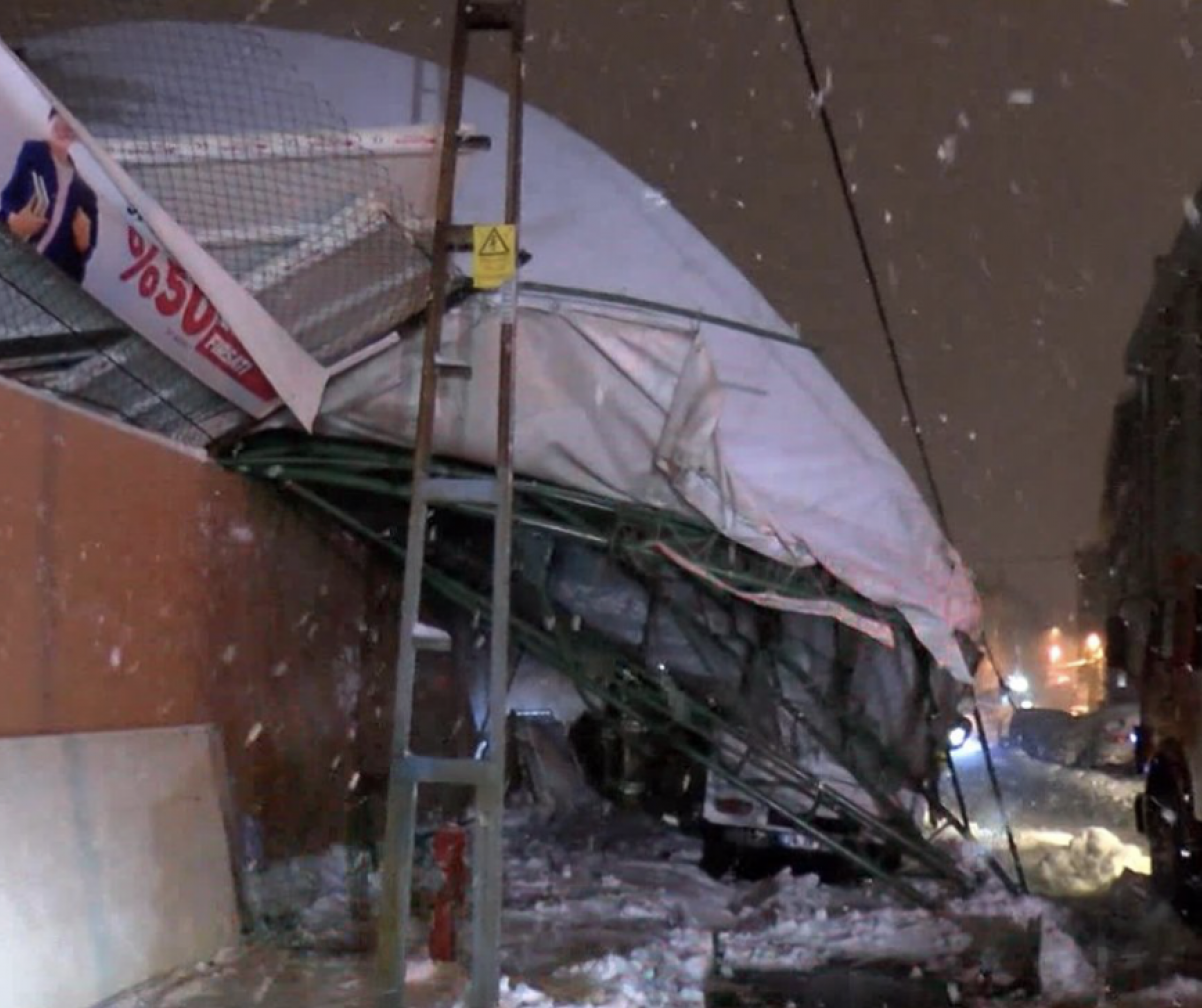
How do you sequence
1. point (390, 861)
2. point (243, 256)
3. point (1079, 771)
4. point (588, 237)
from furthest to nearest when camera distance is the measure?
point (1079, 771) < point (588, 237) < point (243, 256) < point (390, 861)

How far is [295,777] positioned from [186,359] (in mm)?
2904

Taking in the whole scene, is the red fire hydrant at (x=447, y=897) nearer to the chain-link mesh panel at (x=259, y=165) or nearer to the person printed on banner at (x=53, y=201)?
the chain-link mesh panel at (x=259, y=165)

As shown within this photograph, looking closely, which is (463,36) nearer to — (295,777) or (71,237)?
(71,237)

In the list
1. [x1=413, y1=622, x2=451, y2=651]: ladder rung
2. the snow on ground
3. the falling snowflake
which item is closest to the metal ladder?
the snow on ground

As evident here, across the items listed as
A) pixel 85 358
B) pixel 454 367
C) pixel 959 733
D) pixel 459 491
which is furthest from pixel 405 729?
pixel 959 733

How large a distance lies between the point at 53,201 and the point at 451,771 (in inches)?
109

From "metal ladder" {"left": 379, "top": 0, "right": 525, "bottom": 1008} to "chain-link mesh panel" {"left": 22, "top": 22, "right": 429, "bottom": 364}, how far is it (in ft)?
2.31

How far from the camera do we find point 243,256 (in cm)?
752

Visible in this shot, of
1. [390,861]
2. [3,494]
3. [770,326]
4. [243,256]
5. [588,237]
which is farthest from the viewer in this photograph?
[770,326]

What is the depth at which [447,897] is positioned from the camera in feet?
23.7

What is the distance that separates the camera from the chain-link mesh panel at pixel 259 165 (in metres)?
7.23

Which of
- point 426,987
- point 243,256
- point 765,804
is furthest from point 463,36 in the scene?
point 765,804

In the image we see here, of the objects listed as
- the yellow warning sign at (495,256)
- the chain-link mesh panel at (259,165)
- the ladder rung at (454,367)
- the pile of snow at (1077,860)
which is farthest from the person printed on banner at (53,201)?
the pile of snow at (1077,860)

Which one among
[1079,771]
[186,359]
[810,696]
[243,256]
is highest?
[243,256]
